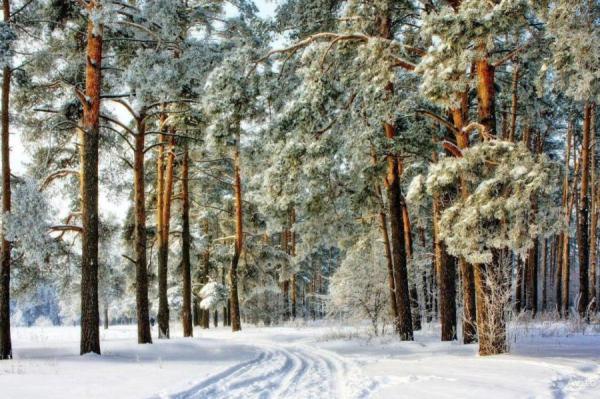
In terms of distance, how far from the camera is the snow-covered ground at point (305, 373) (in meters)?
6.35

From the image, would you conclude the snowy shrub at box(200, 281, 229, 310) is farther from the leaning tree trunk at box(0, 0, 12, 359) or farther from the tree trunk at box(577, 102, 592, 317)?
the tree trunk at box(577, 102, 592, 317)

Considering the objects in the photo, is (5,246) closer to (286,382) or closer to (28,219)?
(28,219)

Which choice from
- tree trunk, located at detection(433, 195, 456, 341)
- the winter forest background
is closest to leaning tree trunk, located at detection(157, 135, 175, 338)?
the winter forest background

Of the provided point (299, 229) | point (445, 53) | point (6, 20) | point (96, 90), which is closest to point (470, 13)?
point (445, 53)

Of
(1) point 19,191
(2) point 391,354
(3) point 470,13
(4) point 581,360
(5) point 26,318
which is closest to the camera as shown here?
(3) point 470,13

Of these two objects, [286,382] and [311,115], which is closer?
[286,382]

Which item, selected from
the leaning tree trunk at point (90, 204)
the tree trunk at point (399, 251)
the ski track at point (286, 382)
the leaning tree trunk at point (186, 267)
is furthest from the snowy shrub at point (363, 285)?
the leaning tree trunk at point (90, 204)

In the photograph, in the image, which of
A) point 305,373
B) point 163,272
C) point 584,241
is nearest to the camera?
point 305,373

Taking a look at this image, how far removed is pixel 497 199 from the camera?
8227 millimetres

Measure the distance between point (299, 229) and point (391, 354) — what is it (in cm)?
520

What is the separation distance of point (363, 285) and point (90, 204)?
11.9 m

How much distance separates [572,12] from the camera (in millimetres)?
8008

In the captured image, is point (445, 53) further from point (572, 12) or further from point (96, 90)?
point (96, 90)

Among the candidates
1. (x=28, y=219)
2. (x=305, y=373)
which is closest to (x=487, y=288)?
(x=305, y=373)
